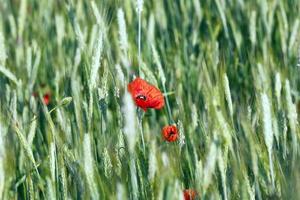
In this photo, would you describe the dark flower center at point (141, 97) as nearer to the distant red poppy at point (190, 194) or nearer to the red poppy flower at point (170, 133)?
the red poppy flower at point (170, 133)

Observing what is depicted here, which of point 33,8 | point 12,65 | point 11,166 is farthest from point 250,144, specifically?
point 33,8

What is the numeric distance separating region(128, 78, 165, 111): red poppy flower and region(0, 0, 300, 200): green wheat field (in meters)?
0.02

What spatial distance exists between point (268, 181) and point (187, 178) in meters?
0.12

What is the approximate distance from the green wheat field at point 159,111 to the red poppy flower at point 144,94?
0.08 feet

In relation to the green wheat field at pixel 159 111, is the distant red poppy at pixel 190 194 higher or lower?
lower

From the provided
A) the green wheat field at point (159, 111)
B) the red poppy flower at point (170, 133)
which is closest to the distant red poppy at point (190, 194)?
the green wheat field at point (159, 111)

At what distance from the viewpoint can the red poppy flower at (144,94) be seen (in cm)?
116

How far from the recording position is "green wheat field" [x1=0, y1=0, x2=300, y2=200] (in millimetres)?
892

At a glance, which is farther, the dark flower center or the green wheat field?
the dark flower center

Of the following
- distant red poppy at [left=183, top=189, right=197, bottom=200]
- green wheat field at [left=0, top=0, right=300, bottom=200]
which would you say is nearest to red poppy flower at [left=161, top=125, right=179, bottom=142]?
green wheat field at [left=0, top=0, right=300, bottom=200]

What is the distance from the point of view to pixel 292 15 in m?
A: 1.77

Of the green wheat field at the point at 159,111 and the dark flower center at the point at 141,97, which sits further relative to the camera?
the dark flower center at the point at 141,97

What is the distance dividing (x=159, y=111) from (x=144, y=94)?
29 centimetres

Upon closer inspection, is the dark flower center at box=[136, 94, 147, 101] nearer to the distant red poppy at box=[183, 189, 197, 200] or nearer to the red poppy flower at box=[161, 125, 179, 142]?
the red poppy flower at box=[161, 125, 179, 142]
